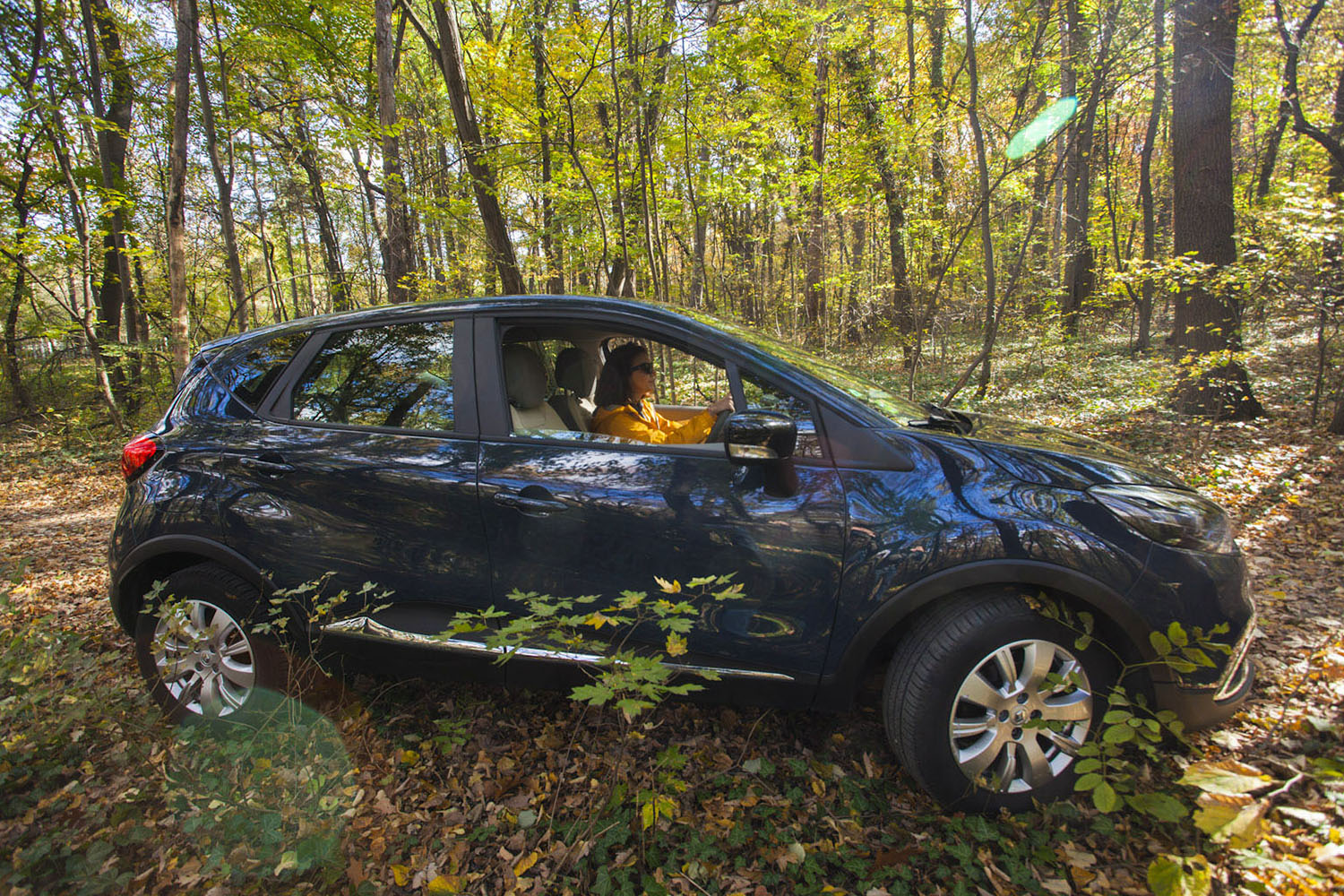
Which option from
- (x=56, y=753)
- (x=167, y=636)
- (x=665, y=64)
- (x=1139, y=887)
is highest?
(x=665, y=64)

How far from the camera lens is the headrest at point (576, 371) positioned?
310cm

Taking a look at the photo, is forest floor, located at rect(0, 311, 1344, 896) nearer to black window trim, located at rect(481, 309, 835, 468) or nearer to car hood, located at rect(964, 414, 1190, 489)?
car hood, located at rect(964, 414, 1190, 489)

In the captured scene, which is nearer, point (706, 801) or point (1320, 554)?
point (706, 801)

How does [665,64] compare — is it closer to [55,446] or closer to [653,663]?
[653,663]

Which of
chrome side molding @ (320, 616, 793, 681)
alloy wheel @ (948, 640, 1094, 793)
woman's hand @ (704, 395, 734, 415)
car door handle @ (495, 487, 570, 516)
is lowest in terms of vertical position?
alloy wheel @ (948, 640, 1094, 793)

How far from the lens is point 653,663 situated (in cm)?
192

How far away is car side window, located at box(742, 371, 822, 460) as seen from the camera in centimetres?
209

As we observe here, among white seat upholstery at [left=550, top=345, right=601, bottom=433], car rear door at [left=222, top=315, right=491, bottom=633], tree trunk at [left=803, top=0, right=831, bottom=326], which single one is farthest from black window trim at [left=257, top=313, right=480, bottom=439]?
tree trunk at [left=803, top=0, right=831, bottom=326]

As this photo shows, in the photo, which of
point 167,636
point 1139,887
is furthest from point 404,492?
point 1139,887

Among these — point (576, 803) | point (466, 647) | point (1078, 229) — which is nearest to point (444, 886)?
point (576, 803)

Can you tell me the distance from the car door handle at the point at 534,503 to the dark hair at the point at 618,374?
84 centimetres

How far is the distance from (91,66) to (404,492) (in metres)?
13.6

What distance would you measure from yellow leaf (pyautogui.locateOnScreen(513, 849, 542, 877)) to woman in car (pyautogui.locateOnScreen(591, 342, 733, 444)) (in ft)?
5.24

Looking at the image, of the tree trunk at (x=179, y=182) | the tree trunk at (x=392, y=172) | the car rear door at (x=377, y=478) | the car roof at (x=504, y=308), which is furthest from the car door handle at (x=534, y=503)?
the tree trunk at (x=179, y=182)
